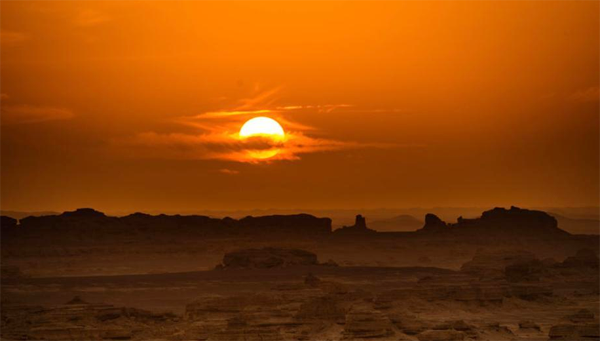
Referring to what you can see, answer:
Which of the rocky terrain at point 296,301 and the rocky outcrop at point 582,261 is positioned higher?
the rocky outcrop at point 582,261

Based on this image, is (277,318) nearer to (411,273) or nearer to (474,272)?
(474,272)

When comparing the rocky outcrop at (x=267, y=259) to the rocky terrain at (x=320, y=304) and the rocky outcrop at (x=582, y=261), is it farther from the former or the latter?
the rocky outcrop at (x=582, y=261)

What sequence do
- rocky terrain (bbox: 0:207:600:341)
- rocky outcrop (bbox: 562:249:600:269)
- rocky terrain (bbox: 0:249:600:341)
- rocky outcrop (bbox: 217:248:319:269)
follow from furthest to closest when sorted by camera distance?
rocky outcrop (bbox: 217:248:319:269) < rocky outcrop (bbox: 562:249:600:269) < rocky terrain (bbox: 0:207:600:341) < rocky terrain (bbox: 0:249:600:341)

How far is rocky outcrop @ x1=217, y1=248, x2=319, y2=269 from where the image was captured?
570 ft

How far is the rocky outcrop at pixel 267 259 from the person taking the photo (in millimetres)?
173875

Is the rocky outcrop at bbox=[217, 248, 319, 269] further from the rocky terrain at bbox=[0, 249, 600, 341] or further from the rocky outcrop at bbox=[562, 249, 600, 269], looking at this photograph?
the rocky outcrop at bbox=[562, 249, 600, 269]

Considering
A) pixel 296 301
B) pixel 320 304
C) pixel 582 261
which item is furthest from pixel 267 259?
pixel 320 304

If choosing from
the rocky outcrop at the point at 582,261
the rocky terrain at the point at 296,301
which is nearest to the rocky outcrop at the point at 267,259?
the rocky terrain at the point at 296,301

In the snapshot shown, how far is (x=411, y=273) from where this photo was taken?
192 metres

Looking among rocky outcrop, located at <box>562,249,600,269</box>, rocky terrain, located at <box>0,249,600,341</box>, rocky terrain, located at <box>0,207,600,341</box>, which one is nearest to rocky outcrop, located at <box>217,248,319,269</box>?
rocky terrain, located at <box>0,207,600,341</box>

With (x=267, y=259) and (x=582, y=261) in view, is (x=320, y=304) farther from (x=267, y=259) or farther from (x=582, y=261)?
(x=582, y=261)

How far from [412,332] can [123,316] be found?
24.7 m

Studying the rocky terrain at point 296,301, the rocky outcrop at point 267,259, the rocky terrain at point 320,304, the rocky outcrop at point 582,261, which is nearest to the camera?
the rocky terrain at point 320,304

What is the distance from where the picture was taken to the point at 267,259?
6865 inches
